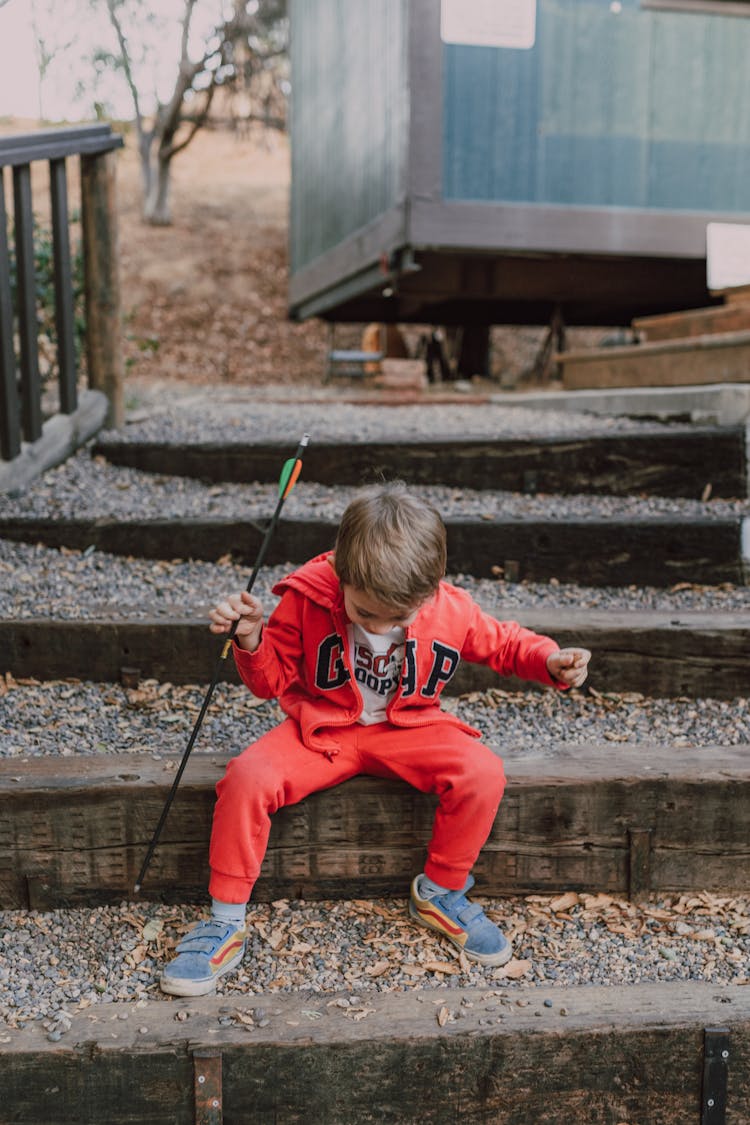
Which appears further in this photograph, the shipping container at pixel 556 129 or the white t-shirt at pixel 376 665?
the shipping container at pixel 556 129

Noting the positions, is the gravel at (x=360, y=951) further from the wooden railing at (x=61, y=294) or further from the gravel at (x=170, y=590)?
the wooden railing at (x=61, y=294)

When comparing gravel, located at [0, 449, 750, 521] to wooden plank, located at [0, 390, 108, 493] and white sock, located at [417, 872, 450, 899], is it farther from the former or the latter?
white sock, located at [417, 872, 450, 899]

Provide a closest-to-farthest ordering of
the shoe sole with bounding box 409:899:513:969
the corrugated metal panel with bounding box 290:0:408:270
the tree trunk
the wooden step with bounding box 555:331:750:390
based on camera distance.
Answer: the shoe sole with bounding box 409:899:513:969, the wooden step with bounding box 555:331:750:390, the corrugated metal panel with bounding box 290:0:408:270, the tree trunk

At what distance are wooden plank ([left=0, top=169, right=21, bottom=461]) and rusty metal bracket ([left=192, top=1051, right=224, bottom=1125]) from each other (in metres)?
2.21

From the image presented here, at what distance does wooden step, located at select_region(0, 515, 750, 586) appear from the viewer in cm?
272

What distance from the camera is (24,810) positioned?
1.76 metres

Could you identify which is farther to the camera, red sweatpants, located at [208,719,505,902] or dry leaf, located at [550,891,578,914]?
dry leaf, located at [550,891,578,914]

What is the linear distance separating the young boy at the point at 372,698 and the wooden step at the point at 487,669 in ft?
1.37

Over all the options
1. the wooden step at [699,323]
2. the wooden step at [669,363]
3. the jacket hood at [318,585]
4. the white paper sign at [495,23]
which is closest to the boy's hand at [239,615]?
the jacket hood at [318,585]

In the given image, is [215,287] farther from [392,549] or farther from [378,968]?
[378,968]

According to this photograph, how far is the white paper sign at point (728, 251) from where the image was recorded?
18.3ft

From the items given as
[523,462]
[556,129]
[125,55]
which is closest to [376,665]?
[523,462]

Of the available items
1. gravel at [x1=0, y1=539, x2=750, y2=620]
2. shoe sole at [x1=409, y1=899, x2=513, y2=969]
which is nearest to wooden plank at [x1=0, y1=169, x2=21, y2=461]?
gravel at [x1=0, y1=539, x2=750, y2=620]

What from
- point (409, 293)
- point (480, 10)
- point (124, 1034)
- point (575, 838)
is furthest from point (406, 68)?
point (124, 1034)
